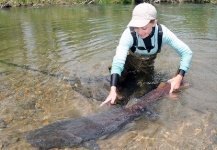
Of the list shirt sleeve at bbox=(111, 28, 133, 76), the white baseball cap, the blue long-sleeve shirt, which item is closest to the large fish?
shirt sleeve at bbox=(111, 28, 133, 76)

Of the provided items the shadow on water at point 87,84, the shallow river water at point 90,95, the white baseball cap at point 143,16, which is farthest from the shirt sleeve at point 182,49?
the shadow on water at point 87,84

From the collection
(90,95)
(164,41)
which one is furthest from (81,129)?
(164,41)

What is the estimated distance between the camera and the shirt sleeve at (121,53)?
448 centimetres

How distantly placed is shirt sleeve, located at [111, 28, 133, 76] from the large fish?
780mm

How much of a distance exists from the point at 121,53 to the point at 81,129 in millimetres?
1622

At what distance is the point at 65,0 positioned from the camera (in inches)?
1476

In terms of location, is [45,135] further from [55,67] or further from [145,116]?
[55,67]

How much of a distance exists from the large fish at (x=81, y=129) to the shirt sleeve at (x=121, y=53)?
78 centimetres

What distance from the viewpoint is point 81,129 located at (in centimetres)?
399

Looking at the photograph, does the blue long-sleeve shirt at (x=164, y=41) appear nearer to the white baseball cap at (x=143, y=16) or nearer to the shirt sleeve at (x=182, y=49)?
the shirt sleeve at (x=182, y=49)

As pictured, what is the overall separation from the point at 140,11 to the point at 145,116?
200cm

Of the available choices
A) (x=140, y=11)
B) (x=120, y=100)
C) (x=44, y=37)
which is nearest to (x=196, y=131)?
(x=120, y=100)

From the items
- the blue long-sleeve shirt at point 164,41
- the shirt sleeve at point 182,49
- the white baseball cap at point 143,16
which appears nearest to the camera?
the white baseball cap at point 143,16

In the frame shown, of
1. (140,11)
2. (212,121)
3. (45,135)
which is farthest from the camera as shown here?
(212,121)
